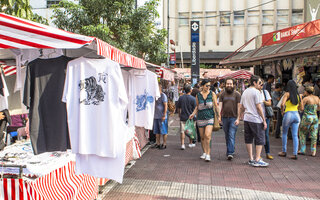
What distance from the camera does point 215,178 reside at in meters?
7.23

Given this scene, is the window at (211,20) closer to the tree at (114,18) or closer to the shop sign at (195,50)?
the shop sign at (195,50)

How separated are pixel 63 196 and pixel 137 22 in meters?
11.2

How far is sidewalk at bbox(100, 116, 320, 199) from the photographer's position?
617 centimetres

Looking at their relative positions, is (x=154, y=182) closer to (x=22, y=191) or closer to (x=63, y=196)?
(x=63, y=196)

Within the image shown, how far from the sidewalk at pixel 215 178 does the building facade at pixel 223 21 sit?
97.7 ft

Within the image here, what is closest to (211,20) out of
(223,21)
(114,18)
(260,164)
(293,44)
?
(223,21)

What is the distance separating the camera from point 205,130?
28.5 ft

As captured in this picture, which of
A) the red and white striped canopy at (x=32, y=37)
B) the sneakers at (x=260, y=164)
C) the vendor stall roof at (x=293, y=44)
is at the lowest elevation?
the sneakers at (x=260, y=164)

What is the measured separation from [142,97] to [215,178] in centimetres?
250

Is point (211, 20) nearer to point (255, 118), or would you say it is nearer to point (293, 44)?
point (293, 44)

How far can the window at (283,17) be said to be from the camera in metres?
38.1

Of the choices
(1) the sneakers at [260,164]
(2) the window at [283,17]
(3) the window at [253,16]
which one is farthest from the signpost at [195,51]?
(2) the window at [283,17]

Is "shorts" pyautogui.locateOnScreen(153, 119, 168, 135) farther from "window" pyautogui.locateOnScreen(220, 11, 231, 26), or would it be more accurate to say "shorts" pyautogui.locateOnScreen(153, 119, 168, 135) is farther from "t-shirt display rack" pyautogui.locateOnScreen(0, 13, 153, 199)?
"window" pyautogui.locateOnScreen(220, 11, 231, 26)

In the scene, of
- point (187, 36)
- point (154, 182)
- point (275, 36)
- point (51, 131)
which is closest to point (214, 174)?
point (154, 182)
